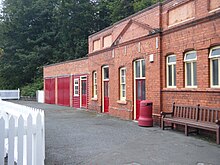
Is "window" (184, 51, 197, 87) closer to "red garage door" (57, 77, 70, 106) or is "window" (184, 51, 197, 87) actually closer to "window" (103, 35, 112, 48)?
"window" (103, 35, 112, 48)

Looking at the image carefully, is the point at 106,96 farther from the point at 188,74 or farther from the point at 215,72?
the point at 215,72

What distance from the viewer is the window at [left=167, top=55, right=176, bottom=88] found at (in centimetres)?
1270

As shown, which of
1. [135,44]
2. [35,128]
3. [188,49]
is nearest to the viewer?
[35,128]

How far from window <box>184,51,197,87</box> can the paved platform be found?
2153mm

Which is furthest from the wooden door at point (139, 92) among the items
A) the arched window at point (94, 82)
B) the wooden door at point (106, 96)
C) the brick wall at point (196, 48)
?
the arched window at point (94, 82)

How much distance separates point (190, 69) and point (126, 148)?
16.7 ft

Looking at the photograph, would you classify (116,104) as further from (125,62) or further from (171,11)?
(171,11)

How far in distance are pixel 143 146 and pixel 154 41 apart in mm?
6543

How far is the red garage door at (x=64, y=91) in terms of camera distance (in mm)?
26837

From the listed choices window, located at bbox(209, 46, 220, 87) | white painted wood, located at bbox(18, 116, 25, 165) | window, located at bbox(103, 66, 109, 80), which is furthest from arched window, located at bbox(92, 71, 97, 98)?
white painted wood, located at bbox(18, 116, 25, 165)

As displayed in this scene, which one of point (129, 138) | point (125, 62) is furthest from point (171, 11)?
point (129, 138)

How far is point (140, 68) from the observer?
15148mm

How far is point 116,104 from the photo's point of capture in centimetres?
1738

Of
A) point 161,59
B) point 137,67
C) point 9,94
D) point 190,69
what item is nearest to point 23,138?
point 190,69
